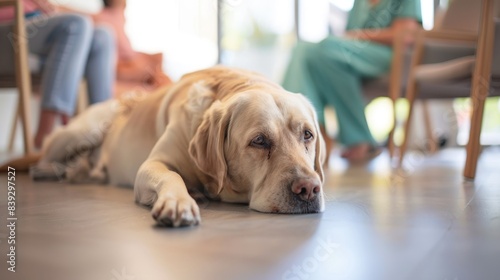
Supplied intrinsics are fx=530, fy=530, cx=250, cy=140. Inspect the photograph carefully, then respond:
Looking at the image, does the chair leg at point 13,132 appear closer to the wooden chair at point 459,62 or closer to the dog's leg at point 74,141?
the dog's leg at point 74,141

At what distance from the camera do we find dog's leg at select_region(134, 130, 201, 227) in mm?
1529

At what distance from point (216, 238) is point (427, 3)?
4.84 meters

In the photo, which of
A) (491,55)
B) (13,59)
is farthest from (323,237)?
(13,59)

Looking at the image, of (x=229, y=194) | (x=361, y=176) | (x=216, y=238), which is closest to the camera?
(x=216, y=238)

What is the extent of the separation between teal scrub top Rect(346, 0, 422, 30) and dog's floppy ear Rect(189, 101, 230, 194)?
298 cm

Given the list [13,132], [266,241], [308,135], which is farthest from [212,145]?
[13,132]

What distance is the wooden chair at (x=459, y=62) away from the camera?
2699mm

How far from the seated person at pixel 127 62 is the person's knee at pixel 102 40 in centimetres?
72

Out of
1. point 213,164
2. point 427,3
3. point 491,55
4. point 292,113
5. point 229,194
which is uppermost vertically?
point 427,3

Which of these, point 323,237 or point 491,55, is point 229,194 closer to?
point 323,237

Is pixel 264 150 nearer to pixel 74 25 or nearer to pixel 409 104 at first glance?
pixel 409 104

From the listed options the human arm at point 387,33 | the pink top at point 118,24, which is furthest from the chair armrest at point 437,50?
the pink top at point 118,24

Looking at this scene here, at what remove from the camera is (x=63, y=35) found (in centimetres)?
392

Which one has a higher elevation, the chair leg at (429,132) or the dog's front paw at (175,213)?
the dog's front paw at (175,213)
